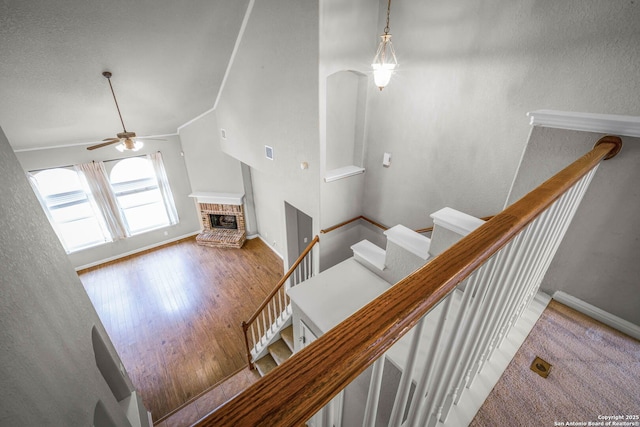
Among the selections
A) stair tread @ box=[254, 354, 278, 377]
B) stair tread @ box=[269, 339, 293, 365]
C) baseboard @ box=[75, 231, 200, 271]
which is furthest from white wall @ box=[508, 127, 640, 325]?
baseboard @ box=[75, 231, 200, 271]

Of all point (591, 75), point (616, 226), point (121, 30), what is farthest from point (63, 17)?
point (616, 226)

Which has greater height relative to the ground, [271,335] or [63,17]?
[63,17]

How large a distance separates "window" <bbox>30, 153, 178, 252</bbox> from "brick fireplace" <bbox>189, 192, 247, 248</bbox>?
904mm

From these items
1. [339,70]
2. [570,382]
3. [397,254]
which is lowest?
[397,254]

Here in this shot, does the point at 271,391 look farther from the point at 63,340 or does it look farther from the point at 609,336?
the point at 609,336

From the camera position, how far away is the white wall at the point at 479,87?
2.16 metres

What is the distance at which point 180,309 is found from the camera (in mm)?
5863

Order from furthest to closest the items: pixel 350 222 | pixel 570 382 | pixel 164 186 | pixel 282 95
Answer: pixel 164 186, pixel 350 222, pixel 282 95, pixel 570 382

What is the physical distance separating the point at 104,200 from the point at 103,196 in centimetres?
11

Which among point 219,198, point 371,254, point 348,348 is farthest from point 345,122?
point 219,198

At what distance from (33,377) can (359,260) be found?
3048mm

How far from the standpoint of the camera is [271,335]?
446 cm

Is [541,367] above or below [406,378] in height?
below

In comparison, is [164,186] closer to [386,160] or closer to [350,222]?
[350,222]
